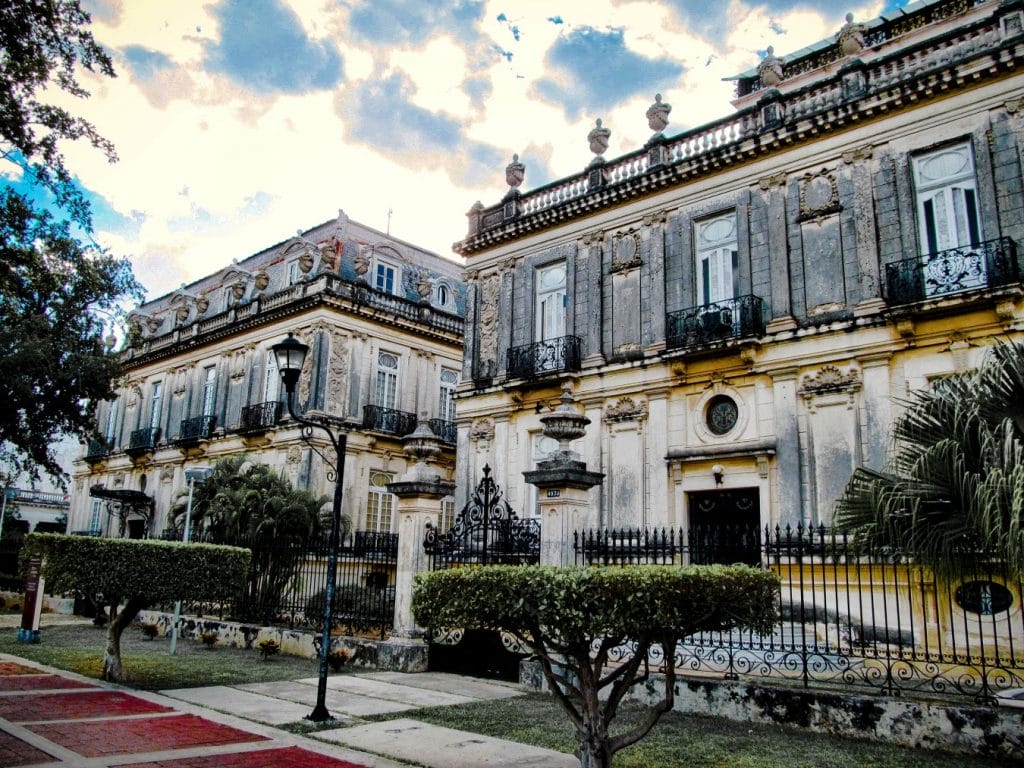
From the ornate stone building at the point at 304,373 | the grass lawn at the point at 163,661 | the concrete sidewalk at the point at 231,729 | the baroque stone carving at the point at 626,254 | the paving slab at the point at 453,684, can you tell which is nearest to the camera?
the concrete sidewalk at the point at 231,729

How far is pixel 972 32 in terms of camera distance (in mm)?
15102

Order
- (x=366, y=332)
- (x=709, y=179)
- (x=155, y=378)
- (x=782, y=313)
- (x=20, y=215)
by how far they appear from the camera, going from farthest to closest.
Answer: (x=155, y=378) → (x=366, y=332) → (x=709, y=179) → (x=782, y=313) → (x=20, y=215)

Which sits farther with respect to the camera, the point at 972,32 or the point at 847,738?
the point at 972,32

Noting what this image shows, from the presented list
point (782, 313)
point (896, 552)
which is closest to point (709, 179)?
point (782, 313)

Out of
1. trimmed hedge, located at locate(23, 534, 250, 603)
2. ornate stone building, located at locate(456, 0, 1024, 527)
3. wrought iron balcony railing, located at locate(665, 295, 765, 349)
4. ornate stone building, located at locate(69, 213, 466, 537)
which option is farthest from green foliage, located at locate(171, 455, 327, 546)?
wrought iron balcony railing, located at locate(665, 295, 765, 349)

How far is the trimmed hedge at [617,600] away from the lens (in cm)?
602

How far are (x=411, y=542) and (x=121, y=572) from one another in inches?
169

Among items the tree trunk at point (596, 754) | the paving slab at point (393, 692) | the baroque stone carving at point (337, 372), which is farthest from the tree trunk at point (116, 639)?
the baroque stone carving at point (337, 372)

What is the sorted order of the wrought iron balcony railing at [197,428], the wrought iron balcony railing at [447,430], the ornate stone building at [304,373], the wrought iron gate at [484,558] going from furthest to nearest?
the wrought iron balcony railing at [197,428], the wrought iron balcony railing at [447,430], the ornate stone building at [304,373], the wrought iron gate at [484,558]

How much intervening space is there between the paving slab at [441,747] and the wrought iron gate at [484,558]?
3589 mm

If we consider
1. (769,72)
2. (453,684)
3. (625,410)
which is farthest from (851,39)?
(453,684)

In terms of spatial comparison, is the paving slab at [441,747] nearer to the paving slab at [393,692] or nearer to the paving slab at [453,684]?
the paving slab at [393,692]

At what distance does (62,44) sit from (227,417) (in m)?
20.6

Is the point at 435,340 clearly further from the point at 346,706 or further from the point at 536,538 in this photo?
the point at 346,706
